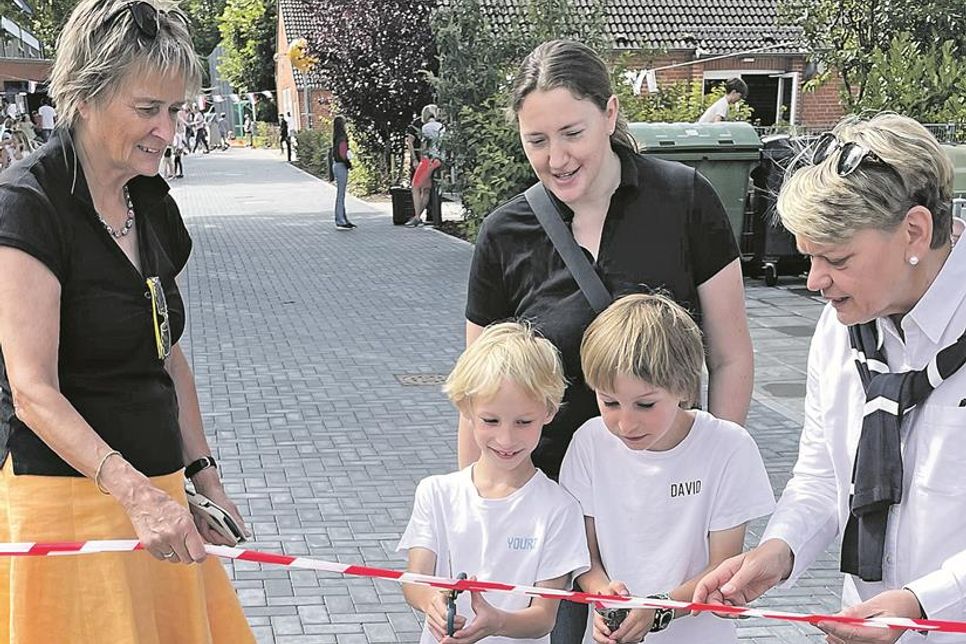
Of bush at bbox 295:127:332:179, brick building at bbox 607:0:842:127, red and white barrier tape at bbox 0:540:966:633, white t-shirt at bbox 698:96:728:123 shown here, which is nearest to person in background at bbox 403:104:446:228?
white t-shirt at bbox 698:96:728:123

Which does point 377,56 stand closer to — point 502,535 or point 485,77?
point 485,77

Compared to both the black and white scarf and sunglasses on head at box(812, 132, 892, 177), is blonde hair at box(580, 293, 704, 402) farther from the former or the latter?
sunglasses on head at box(812, 132, 892, 177)

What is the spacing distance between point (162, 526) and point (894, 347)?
1613mm

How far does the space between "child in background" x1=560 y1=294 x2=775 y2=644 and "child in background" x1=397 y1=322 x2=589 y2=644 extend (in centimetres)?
9

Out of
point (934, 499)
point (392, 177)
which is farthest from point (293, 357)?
point (392, 177)

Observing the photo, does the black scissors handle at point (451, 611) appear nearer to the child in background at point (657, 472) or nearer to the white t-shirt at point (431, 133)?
the child in background at point (657, 472)

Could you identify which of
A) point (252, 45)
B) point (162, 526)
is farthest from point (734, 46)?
point (252, 45)

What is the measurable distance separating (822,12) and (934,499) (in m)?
12.9

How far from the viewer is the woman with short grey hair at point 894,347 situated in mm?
2297

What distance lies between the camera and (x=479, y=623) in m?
2.66

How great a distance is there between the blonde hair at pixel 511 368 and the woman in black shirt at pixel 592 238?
0.38ft

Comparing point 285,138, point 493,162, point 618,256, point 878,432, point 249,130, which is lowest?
point 249,130

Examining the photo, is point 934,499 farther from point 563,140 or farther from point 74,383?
point 74,383

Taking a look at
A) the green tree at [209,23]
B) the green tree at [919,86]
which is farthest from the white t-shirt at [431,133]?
A: the green tree at [209,23]
